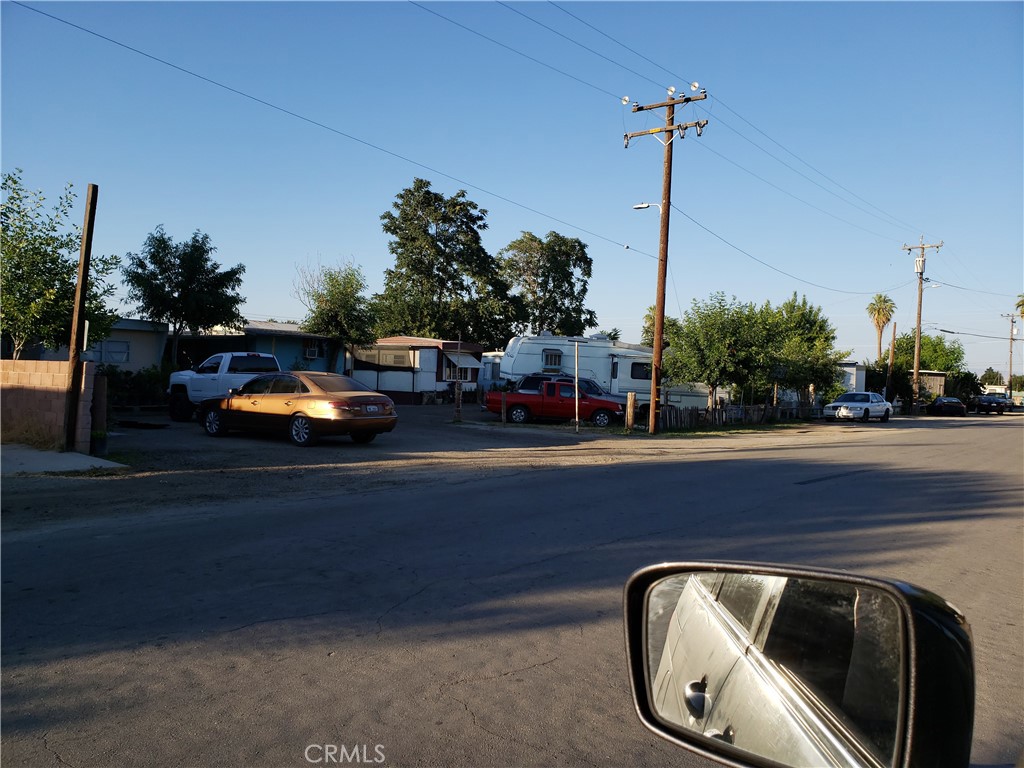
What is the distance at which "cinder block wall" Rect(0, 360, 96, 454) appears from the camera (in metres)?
14.0

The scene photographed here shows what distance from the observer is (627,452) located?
19172 millimetres

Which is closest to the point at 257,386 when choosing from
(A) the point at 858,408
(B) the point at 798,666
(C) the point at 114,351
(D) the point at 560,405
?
(D) the point at 560,405

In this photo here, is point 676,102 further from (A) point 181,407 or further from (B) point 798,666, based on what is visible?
(B) point 798,666

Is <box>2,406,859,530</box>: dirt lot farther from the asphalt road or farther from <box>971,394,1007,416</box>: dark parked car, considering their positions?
<box>971,394,1007,416</box>: dark parked car

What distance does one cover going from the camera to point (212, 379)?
22.6 m

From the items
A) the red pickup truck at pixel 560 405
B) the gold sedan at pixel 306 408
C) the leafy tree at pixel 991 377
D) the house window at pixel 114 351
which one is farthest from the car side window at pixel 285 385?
the leafy tree at pixel 991 377

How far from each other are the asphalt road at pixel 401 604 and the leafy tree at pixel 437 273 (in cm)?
3858

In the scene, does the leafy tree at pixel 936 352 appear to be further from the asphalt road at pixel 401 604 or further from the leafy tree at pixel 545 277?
the asphalt road at pixel 401 604

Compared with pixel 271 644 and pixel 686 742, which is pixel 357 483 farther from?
pixel 686 742

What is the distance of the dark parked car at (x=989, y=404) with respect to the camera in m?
61.1

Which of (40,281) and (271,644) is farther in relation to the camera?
(40,281)

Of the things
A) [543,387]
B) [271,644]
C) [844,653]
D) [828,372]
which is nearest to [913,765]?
[844,653]

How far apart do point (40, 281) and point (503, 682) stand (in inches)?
636

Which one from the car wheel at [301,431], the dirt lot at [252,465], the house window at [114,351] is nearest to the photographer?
the dirt lot at [252,465]
